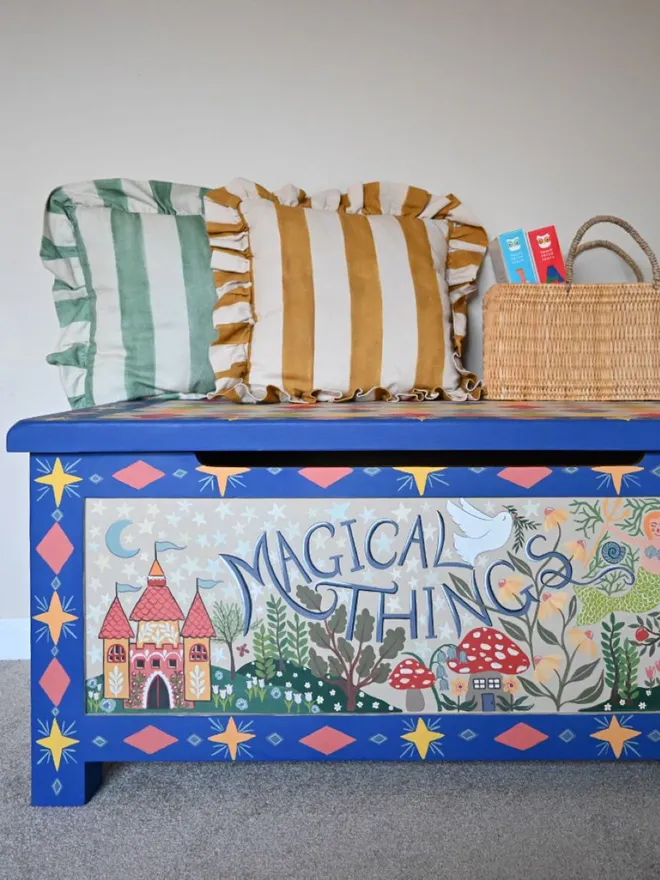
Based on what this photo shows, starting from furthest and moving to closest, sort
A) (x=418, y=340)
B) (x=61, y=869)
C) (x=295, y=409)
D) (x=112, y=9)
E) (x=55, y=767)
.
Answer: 1. (x=112, y=9)
2. (x=418, y=340)
3. (x=295, y=409)
4. (x=55, y=767)
5. (x=61, y=869)

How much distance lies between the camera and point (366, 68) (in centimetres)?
162

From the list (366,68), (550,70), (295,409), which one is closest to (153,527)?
(295,409)

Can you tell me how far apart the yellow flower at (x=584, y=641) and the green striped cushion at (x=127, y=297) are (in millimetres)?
815

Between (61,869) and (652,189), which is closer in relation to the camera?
(61,869)

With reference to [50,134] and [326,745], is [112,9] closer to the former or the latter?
[50,134]

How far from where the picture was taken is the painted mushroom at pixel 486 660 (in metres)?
1.02

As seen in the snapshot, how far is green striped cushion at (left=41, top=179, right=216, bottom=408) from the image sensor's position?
1478 millimetres

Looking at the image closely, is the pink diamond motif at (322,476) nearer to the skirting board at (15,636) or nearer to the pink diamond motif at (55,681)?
the pink diamond motif at (55,681)

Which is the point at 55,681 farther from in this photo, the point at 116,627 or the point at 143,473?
the point at 143,473

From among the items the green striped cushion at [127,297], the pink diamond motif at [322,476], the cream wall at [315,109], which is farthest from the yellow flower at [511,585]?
the cream wall at [315,109]

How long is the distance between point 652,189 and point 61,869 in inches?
63.9

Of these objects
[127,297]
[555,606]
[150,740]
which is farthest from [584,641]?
[127,297]

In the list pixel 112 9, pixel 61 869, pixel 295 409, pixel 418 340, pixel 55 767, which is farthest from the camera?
pixel 112 9

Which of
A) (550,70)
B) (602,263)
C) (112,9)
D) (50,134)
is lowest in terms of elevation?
(602,263)
